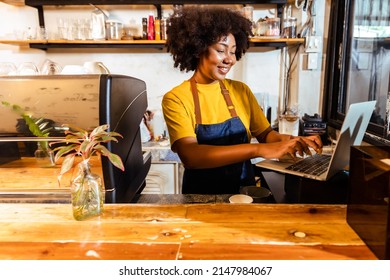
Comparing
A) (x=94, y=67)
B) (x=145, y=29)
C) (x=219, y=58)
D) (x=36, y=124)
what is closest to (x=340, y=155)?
(x=219, y=58)

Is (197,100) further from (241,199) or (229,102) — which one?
(241,199)

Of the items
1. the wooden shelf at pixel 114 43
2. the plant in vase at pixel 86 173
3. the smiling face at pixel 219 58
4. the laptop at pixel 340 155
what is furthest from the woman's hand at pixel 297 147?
the wooden shelf at pixel 114 43

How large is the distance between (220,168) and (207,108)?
293 millimetres

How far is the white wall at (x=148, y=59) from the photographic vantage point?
3.07m

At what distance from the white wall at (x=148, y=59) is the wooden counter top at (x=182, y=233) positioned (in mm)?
2192

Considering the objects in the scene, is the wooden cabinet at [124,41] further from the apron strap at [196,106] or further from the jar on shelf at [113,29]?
the apron strap at [196,106]

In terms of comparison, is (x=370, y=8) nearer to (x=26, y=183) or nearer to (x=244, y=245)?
(x=244, y=245)

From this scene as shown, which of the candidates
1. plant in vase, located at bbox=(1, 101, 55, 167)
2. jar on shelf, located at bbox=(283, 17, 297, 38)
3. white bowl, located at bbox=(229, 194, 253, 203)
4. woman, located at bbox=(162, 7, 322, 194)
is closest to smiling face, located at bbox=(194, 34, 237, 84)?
woman, located at bbox=(162, 7, 322, 194)

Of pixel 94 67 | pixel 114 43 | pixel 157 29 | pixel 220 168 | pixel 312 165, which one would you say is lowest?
pixel 220 168

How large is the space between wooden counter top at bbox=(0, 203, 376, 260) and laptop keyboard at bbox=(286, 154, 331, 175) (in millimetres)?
236

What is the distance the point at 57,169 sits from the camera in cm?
124

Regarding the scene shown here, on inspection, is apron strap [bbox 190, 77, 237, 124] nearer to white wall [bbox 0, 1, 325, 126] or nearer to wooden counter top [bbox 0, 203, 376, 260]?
wooden counter top [bbox 0, 203, 376, 260]

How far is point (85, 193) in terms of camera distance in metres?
0.98
